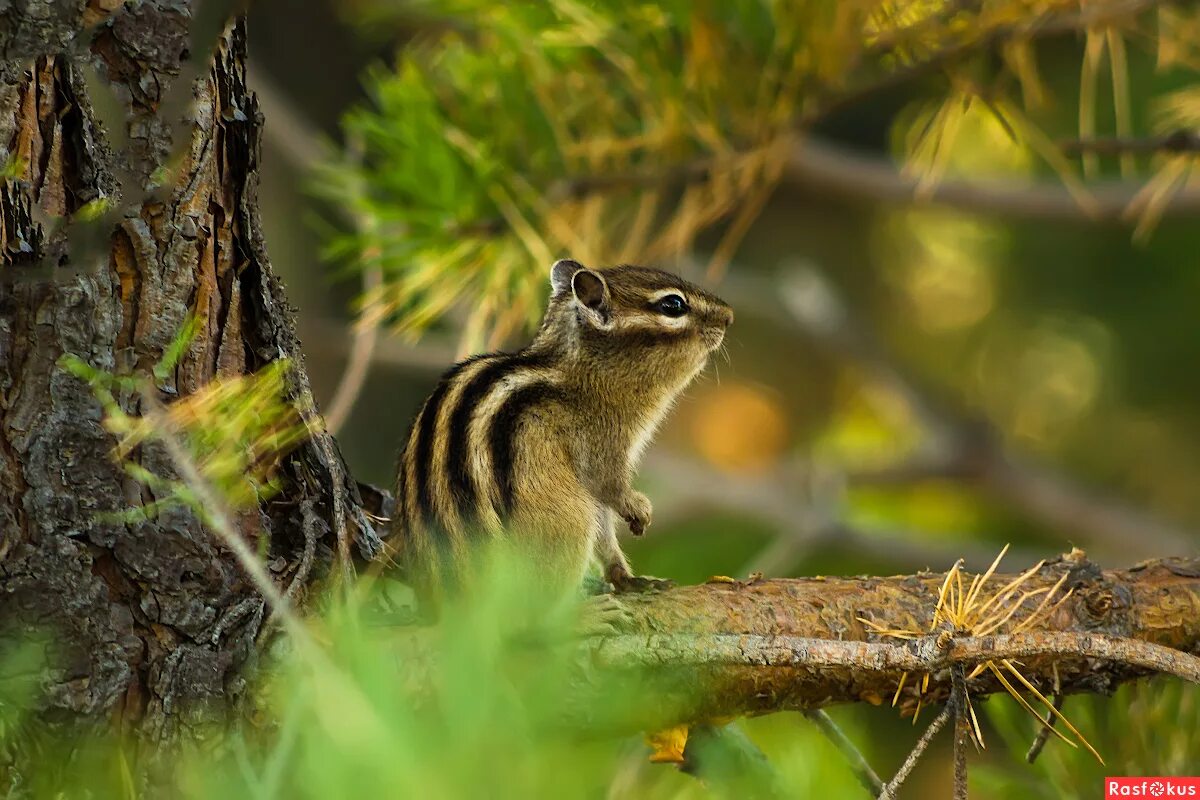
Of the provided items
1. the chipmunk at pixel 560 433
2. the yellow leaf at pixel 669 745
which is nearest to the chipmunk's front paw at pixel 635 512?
the chipmunk at pixel 560 433

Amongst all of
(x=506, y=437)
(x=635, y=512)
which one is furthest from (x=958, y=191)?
(x=506, y=437)

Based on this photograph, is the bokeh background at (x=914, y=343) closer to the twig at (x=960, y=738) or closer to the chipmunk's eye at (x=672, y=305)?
the twig at (x=960, y=738)

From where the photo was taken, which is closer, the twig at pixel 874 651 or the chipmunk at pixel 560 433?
the twig at pixel 874 651

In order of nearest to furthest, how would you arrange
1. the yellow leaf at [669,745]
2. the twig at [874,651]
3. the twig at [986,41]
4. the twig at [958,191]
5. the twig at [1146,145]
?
the twig at [874,651] < the yellow leaf at [669,745] < the twig at [1146,145] < the twig at [986,41] < the twig at [958,191]

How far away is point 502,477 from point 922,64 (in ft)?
2.76

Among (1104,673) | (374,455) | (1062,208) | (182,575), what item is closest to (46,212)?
(182,575)

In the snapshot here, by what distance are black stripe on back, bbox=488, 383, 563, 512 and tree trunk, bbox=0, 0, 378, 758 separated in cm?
58

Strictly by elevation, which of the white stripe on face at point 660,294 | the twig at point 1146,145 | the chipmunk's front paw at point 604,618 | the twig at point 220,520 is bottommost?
the twig at point 220,520

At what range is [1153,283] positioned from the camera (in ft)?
16.4

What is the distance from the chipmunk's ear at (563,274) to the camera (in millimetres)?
2053

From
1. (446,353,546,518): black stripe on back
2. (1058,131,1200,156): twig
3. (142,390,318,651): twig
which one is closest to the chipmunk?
(446,353,546,518): black stripe on back

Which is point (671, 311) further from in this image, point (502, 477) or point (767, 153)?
point (502, 477)

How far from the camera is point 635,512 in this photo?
79.4 inches

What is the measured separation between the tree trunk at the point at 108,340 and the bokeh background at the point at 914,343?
45 centimetres
